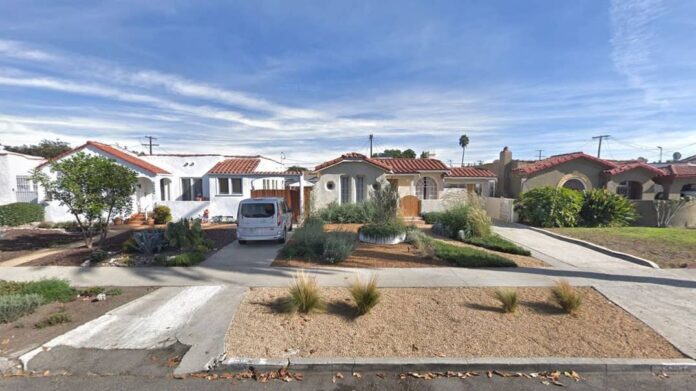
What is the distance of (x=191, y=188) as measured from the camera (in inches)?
786

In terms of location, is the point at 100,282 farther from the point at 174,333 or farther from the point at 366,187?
the point at 366,187

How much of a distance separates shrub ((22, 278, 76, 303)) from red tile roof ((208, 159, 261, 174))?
12.3 metres

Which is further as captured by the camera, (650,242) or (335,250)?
(650,242)

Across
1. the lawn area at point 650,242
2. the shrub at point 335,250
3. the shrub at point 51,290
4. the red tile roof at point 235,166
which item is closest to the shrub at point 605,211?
the lawn area at point 650,242

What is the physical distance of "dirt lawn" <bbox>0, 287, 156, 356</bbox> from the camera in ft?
13.5

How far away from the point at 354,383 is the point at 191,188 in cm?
1975

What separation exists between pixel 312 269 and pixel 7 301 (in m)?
5.34

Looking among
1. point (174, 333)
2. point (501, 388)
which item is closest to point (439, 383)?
point (501, 388)

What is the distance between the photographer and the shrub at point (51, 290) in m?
5.72

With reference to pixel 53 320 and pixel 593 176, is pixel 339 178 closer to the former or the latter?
pixel 53 320

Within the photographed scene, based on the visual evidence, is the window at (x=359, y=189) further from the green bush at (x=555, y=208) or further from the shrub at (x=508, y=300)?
the shrub at (x=508, y=300)

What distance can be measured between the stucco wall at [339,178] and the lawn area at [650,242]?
9413 mm

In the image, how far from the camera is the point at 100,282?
22.1 ft

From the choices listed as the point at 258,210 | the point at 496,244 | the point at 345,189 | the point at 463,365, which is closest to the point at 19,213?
the point at 258,210
